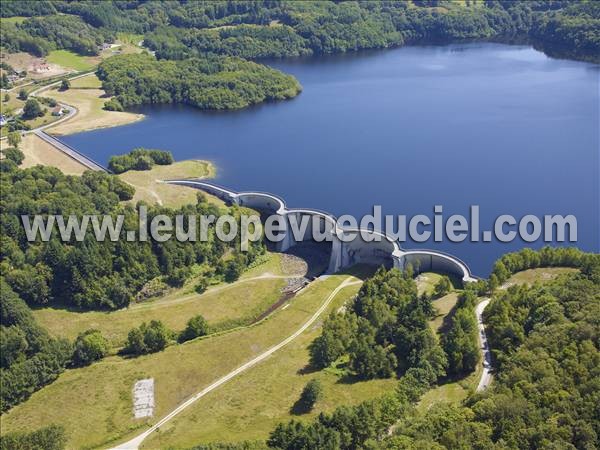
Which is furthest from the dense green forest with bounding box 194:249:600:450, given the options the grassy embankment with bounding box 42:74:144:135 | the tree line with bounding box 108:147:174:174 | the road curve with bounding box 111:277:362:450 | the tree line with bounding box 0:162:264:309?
the grassy embankment with bounding box 42:74:144:135

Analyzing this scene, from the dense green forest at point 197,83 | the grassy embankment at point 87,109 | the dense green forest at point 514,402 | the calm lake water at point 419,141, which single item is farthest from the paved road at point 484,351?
the grassy embankment at point 87,109

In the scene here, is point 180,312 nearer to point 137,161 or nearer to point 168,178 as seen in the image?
point 168,178

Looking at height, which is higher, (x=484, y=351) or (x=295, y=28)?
(x=295, y=28)

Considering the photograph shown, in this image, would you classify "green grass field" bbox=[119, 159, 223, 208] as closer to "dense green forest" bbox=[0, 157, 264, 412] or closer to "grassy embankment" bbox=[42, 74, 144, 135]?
"dense green forest" bbox=[0, 157, 264, 412]

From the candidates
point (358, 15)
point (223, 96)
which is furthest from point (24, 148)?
point (358, 15)

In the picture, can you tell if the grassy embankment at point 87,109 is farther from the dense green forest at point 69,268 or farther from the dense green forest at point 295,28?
the dense green forest at point 69,268

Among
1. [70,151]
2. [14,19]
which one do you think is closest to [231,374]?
[70,151]

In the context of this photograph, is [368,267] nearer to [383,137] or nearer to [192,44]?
[383,137]
